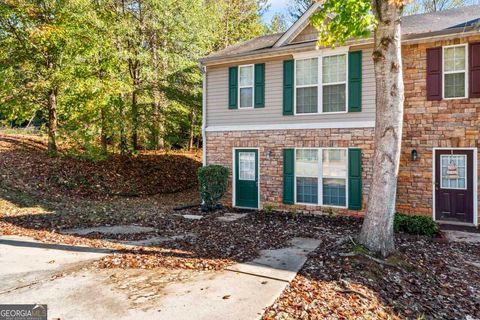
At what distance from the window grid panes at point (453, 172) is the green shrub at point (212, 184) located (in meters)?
5.87

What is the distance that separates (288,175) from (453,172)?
4.17 m

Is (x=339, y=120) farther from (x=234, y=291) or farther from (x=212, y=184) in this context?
(x=234, y=291)

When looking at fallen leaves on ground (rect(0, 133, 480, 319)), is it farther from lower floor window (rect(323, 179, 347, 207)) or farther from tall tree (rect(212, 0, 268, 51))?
tall tree (rect(212, 0, 268, 51))

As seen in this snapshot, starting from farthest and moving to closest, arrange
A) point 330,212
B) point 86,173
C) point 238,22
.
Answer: point 238,22, point 86,173, point 330,212

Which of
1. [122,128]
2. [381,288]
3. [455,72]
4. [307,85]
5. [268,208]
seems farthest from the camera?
[122,128]

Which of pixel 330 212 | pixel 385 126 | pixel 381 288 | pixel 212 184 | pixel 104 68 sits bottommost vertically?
pixel 381 288

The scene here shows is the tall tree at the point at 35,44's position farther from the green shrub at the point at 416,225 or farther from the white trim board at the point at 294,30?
the green shrub at the point at 416,225

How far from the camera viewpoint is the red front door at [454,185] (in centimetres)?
805

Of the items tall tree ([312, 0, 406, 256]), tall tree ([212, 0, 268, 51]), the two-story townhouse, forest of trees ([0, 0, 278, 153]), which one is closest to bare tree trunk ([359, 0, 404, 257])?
tall tree ([312, 0, 406, 256])

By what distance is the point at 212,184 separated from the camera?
33.2 feet

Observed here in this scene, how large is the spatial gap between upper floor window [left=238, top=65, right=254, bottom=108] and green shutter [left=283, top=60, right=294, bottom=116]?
1106 millimetres

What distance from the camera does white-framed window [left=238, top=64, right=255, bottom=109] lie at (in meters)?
10.5

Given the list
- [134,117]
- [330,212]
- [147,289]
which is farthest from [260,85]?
[147,289]

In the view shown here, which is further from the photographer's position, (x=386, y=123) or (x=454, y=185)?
(x=454, y=185)
